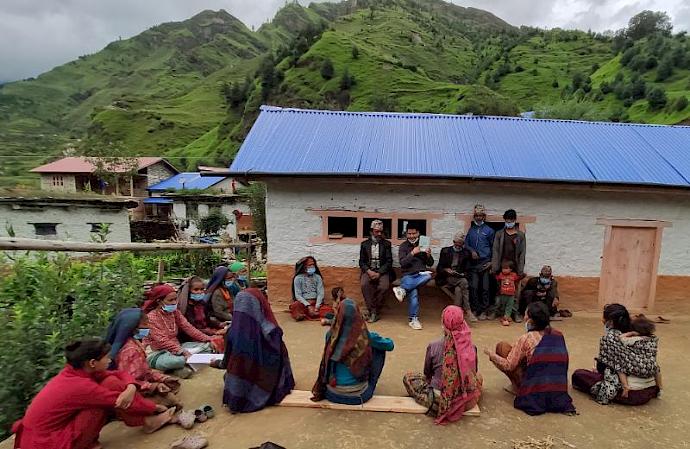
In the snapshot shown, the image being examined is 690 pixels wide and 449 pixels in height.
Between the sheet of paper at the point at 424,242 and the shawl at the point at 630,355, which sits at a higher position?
the sheet of paper at the point at 424,242

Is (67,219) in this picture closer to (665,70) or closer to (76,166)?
(76,166)

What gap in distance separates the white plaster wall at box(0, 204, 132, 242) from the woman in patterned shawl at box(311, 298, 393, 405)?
567 inches

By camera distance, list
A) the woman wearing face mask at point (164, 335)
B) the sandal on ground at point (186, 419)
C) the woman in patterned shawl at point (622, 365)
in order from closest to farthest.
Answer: the sandal on ground at point (186, 419) → the woman in patterned shawl at point (622, 365) → the woman wearing face mask at point (164, 335)

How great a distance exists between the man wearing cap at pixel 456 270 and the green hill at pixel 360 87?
27.1m

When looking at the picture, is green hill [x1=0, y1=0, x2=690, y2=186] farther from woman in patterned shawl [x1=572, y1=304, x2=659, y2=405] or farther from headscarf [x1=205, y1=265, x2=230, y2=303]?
headscarf [x1=205, y1=265, x2=230, y2=303]

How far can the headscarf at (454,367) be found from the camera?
13.0ft

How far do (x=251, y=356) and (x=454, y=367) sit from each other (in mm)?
2010

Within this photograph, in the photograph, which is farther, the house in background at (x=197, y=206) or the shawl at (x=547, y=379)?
the house in background at (x=197, y=206)

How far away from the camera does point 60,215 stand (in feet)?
53.0

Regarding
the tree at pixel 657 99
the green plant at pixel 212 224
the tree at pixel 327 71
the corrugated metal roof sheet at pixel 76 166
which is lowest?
the green plant at pixel 212 224

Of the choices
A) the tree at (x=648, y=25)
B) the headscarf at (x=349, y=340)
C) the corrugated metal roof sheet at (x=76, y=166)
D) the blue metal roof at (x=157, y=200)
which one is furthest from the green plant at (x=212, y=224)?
the tree at (x=648, y=25)

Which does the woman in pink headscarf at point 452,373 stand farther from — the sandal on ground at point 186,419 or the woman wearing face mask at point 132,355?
the woman wearing face mask at point 132,355

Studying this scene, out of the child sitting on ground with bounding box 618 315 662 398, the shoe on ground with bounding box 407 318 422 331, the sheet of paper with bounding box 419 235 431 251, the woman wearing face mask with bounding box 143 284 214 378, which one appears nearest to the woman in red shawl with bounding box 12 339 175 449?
the woman wearing face mask with bounding box 143 284 214 378

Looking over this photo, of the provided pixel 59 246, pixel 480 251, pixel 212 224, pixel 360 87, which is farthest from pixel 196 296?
pixel 360 87
